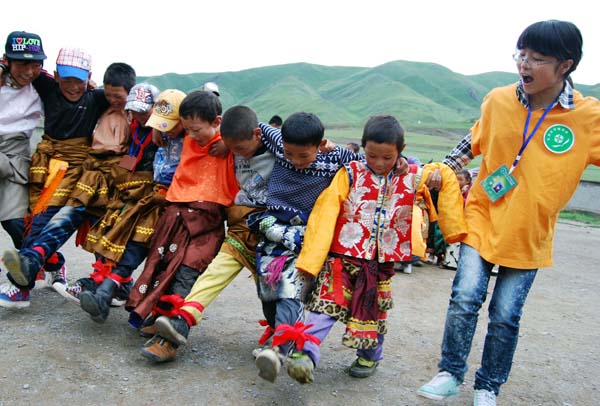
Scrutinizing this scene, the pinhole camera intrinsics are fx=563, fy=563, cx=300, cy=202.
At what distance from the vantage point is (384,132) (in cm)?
323

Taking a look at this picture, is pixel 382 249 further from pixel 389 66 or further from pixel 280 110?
pixel 389 66

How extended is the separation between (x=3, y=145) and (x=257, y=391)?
2724 millimetres

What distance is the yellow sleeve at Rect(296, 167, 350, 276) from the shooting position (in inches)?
127

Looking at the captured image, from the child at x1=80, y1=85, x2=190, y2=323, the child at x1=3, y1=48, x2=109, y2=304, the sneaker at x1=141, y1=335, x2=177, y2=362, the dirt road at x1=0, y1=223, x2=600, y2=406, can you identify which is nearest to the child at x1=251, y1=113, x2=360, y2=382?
the dirt road at x1=0, y1=223, x2=600, y2=406

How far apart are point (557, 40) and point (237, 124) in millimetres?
1875

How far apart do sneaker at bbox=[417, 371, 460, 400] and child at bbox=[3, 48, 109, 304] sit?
2757 mm

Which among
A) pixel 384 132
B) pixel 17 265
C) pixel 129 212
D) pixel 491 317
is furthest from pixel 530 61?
pixel 17 265

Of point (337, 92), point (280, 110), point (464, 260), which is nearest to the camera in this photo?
point (464, 260)

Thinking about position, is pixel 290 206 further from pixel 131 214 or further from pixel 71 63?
pixel 71 63

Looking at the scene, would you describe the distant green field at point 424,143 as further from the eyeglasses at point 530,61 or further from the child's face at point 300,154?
the eyeglasses at point 530,61

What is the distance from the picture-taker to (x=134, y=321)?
3.85 meters

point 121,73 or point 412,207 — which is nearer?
point 412,207

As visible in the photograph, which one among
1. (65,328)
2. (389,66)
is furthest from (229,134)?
(389,66)

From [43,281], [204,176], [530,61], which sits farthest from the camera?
[43,281]
